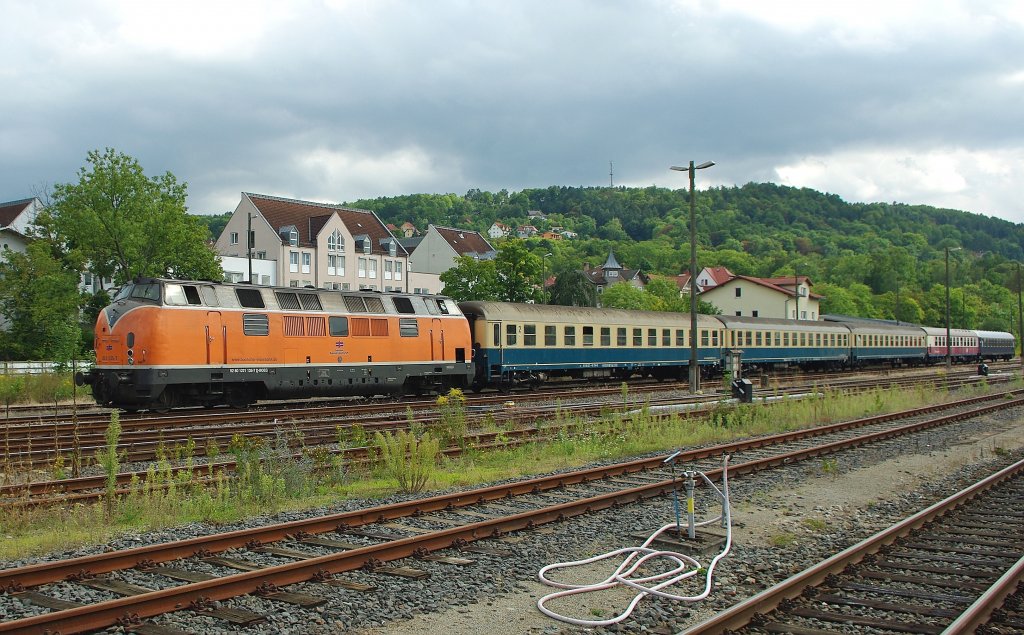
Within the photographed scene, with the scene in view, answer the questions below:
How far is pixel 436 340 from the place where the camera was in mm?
28109

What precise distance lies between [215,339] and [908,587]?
1834 centimetres

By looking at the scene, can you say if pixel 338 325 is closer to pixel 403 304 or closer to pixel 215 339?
pixel 403 304

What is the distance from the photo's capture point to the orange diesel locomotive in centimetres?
2102

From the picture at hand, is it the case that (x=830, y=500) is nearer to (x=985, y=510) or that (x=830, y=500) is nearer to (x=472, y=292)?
(x=985, y=510)

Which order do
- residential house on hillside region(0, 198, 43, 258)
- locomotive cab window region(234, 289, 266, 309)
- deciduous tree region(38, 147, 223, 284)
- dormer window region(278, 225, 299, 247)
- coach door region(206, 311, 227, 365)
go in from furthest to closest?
dormer window region(278, 225, 299, 247) < residential house on hillside region(0, 198, 43, 258) < deciduous tree region(38, 147, 223, 284) < locomotive cab window region(234, 289, 266, 309) < coach door region(206, 311, 227, 365)

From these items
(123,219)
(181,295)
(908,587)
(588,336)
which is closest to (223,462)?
(181,295)

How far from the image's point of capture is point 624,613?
22.9 ft

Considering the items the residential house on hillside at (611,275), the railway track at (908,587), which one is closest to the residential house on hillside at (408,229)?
the residential house on hillside at (611,275)

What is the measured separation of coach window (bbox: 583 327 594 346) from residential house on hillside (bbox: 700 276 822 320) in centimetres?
6011

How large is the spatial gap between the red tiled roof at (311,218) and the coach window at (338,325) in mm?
49948

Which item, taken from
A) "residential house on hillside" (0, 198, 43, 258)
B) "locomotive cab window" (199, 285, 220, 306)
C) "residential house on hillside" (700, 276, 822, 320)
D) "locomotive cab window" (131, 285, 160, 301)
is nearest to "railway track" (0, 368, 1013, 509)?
"locomotive cab window" (199, 285, 220, 306)

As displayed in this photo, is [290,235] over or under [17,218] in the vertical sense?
under

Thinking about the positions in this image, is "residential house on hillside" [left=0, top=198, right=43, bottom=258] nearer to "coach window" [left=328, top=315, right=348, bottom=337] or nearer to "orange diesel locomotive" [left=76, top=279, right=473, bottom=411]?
"orange diesel locomotive" [left=76, top=279, right=473, bottom=411]

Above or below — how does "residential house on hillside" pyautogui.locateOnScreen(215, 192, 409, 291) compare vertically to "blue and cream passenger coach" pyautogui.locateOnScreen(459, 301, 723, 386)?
above
